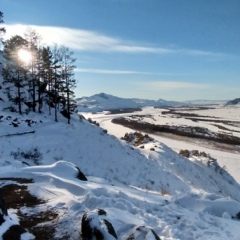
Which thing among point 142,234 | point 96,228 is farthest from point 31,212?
point 142,234

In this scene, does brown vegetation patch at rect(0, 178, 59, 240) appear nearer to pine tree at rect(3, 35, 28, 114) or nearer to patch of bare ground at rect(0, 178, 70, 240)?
patch of bare ground at rect(0, 178, 70, 240)

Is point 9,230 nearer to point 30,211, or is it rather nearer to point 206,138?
point 30,211

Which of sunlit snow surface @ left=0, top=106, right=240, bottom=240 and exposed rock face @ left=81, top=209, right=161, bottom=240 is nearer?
exposed rock face @ left=81, top=209, right=161, bottom=240

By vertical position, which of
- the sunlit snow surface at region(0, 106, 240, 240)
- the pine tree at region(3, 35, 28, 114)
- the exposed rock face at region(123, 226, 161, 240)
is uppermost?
the pine tree at region(3, 35, 28, 114)

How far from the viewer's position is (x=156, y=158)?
3306cm

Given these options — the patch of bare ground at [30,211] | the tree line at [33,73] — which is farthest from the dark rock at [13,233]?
the tree line at [33,73]

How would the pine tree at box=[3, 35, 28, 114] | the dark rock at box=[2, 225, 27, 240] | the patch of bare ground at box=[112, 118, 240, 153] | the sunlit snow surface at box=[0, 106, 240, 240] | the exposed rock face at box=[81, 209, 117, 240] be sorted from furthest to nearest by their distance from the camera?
the patch of bare ground at box=[112, 118, 240, 153], the pine tree at box=[3, 35, 28, 114], the sunlit snow surface at box=[0, 106, 240, 240], the exposed rock face at box=[81, 209, 117, 240], the dark rock at box=[2, 225, 27, 240]

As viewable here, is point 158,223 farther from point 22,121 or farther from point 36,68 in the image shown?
point 36,68

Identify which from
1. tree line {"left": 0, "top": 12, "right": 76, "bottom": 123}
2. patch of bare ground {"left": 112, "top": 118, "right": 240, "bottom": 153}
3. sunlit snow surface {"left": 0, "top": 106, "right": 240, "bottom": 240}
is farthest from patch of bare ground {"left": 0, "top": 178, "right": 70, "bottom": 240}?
patch of bare ground {"left": 112, "top": 118, "right": 240, "bottom": 153}

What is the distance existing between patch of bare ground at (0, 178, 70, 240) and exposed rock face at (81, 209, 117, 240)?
21.7 inches

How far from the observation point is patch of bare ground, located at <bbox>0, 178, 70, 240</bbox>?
7250 millimetres

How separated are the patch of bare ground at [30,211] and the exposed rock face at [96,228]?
0.55 metres

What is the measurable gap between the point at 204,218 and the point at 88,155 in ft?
67.9

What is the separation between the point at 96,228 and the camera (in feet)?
21.9
